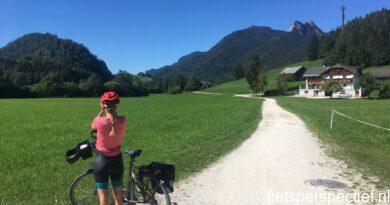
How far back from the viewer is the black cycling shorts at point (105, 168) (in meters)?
7.07

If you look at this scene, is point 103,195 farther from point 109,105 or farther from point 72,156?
point 109,105

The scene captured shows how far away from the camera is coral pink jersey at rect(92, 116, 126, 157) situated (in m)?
7.03

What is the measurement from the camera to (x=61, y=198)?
369 inches

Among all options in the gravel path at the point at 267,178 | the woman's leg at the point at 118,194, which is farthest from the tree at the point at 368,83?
the woman's leg at the point at 118,194

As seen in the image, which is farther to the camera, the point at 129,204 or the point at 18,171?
the point at 18,171

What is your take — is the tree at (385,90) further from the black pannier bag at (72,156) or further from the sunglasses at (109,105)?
the sunglasses at (109,105)

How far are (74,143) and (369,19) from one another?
660 ft

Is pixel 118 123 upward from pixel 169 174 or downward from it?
upward

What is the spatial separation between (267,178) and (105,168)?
5621 millimetres

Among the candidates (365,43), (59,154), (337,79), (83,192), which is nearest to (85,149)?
(83,192)

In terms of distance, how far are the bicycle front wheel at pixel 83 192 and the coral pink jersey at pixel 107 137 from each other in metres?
0.92

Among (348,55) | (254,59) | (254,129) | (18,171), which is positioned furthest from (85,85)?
(18,171)

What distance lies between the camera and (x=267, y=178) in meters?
Result: 11.4

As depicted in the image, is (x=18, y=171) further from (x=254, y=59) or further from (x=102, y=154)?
(x=254, y=59)
